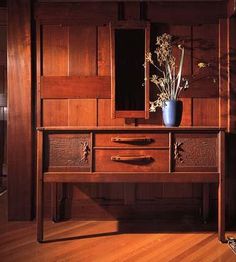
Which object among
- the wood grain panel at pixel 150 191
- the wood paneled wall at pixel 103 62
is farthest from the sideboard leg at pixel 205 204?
the wood grain panel at pixel 150 191

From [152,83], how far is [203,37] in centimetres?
61

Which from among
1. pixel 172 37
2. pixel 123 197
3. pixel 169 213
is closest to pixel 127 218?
pixel 123 197

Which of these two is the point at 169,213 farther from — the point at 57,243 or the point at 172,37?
the point at 172,37

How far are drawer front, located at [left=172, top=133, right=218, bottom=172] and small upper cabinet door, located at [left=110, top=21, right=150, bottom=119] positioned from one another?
0.55m

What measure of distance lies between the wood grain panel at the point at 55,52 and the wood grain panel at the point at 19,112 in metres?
0.14

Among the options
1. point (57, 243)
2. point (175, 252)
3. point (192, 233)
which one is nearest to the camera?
point (175, 252)

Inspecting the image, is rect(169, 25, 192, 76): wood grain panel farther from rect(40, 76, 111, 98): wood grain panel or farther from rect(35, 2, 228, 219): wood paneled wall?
rect(40, 76, 111, 98): wood grain panel

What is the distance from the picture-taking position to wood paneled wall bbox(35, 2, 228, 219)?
2830 mm

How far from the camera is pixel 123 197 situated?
2.90 meters

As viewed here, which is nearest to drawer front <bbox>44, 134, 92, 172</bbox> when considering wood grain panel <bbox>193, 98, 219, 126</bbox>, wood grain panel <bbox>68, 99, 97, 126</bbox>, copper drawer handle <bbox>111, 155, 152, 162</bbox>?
copper drawer handle <bbox>111, 155, 152, 162</bbox>

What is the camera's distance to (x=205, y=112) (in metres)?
2.85

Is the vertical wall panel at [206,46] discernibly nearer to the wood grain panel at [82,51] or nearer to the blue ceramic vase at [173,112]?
the blue ceramic vase at [173,112]

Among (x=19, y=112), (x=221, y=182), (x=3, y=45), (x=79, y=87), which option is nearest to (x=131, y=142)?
(x=221, y=182)

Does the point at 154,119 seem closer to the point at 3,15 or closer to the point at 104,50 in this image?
the point at 104,50
